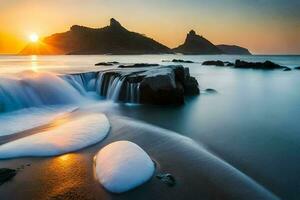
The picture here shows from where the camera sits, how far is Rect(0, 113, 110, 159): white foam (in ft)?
27.2

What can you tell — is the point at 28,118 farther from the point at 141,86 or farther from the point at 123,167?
the point at 123,167

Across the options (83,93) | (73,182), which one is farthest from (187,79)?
(73,182)

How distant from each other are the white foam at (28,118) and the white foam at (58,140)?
1.45 meters

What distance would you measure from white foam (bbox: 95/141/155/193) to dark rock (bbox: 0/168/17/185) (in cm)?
186

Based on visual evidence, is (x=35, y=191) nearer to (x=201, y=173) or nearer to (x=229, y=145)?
(x=201, y=173)

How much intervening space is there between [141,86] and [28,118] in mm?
6212

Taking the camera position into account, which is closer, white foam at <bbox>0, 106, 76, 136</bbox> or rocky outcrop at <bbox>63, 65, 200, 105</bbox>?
white foam at <bbox>0, 106, 76, 136</bbox>

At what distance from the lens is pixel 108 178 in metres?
6.54

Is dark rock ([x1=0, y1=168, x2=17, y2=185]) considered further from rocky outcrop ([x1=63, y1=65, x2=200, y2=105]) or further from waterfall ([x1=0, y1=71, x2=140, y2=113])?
rocky outcrop ([x1=63, y1=65, x2=200, y2=105])

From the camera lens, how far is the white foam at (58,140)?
326 inches

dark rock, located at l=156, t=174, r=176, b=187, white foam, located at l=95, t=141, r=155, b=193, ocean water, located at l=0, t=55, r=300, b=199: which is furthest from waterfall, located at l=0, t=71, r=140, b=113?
dark rock, located at l=156, t=174, r=176, b=187

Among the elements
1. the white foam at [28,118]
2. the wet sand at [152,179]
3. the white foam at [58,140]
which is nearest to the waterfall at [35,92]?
the white foam at [28,118]

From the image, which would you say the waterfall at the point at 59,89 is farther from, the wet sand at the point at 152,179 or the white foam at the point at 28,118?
the wet sand at the point at 152,179

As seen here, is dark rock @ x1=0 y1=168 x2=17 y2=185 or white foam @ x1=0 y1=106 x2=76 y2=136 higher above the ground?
dark rock @ x1=0 y1=168 x2=17 y2=185
